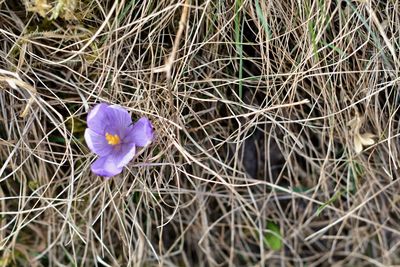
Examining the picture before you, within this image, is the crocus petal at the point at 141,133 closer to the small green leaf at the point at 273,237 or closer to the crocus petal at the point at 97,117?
the crocus petal at the point at 97,117

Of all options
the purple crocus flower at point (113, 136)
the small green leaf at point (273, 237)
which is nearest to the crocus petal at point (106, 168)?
the purple crocus flower at point (113, 136)

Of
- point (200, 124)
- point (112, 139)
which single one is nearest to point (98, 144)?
point (112, 139)

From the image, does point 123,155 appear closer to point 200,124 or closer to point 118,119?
point 118,119

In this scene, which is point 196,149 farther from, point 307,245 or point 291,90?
point 307,245

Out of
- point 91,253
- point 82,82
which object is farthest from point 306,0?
point 91,253

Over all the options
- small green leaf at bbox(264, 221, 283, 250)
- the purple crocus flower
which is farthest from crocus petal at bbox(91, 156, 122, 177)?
small green leaf at bbox(264, 221, 283, 250)

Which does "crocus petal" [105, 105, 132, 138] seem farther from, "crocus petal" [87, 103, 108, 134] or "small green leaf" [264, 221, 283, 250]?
"small green leaf" [264, 221, 283, 250]

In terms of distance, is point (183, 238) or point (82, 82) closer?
point (82, 82)

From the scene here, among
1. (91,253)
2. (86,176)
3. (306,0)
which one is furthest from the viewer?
(91,253)
